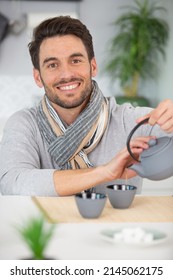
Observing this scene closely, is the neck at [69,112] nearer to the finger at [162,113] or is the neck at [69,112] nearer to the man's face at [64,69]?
the man's face at [64,69]

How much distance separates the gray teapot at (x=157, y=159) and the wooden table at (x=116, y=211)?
49mm

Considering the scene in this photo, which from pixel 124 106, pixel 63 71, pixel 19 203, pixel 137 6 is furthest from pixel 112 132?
pixel 137 6

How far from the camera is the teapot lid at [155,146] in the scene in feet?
2.84

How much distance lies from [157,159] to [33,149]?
32 centimetres

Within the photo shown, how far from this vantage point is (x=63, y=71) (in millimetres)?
1082

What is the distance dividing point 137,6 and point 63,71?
1530mm

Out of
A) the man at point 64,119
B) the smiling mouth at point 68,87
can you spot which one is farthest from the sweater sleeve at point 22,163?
the smiling mouth at point 68,87

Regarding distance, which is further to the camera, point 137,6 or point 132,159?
point 137,6

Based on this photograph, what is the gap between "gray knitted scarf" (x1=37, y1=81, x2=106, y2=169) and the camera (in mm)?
1121

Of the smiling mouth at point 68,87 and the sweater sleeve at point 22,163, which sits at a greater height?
the smiling mouth at point 68,87

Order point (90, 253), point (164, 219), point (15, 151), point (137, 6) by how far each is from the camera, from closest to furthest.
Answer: point (90, 253) < point (164, 219) < point (15, 151) < point (137, 6)

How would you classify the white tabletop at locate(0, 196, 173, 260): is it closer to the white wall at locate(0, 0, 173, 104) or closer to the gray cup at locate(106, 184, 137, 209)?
the gray cup at locate(106, 184, 137, 209)

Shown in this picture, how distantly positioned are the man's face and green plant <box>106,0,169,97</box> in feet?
2.61
